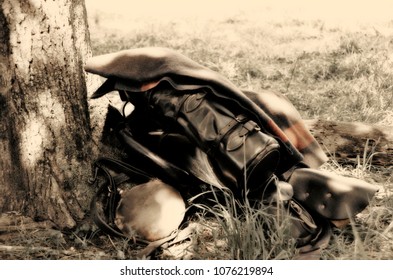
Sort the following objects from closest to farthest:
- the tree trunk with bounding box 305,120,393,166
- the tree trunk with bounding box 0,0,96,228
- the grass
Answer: the grass
the tree trunk with bounding box 0,0,96,228
the tree trunk with bounding box 305,120,393,166

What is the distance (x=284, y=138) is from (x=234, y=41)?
3.83m

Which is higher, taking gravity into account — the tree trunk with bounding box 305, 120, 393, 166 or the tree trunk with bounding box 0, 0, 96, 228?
the tree trunk with bounding box 0, 0, 96, 228

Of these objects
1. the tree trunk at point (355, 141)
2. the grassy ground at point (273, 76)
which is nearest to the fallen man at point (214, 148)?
the grassy ground at point (273, 76)

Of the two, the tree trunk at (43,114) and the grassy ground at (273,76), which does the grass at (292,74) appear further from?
the tree trunk at (43,114)

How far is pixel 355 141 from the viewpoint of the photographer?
2689 mm

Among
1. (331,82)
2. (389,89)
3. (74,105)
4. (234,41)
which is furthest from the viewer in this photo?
(234,41)

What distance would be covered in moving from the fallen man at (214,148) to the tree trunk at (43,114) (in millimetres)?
144

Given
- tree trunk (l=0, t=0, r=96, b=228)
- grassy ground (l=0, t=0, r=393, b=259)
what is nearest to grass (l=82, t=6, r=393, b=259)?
grassy ground (l=0, t=0, r=393, b=259)

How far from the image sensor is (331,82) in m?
4.18

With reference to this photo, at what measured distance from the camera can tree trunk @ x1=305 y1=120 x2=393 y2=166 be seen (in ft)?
8.71

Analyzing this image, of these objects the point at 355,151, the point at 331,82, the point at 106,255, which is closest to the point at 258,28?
the point at 331,82

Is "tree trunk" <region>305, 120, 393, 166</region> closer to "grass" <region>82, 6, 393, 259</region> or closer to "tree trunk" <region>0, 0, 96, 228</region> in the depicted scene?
"grass" <region>82, 6, 393, 259</region>

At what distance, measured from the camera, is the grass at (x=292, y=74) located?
1891mm

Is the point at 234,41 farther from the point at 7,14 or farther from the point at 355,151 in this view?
the point at 7,14
